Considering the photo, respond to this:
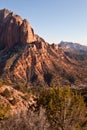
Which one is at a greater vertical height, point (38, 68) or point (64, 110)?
point (64, 110)

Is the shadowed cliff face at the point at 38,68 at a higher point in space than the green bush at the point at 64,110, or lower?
lower

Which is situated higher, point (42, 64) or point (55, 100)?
point (55, 100)

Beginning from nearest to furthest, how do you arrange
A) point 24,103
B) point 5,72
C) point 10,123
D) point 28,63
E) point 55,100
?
point 10,123
point 55,100
point 24,103
point 5,72
point 28,63

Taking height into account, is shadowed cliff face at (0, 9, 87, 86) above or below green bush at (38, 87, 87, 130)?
below

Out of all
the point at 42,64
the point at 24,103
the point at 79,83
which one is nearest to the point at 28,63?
the point at 42,64

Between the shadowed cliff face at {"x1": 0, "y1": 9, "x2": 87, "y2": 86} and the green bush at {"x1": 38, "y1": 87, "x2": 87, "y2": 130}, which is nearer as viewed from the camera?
the green bush at {"x1": 38, "y1": 87, "x2": 87, "y2": 130}

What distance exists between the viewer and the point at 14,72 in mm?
168625

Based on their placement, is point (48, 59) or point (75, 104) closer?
point (75, 104)

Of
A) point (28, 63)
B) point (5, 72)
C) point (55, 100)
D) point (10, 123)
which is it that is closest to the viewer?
point (10, 123)

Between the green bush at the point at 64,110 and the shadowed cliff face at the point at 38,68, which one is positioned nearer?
the green bush at the point at 64,110

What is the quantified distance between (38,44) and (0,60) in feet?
91.9

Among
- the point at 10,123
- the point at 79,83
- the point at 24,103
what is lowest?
the point at 79,83

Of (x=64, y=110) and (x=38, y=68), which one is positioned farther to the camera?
(x=38, y=68)

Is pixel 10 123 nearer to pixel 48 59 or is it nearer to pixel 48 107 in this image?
pixel 48 107
